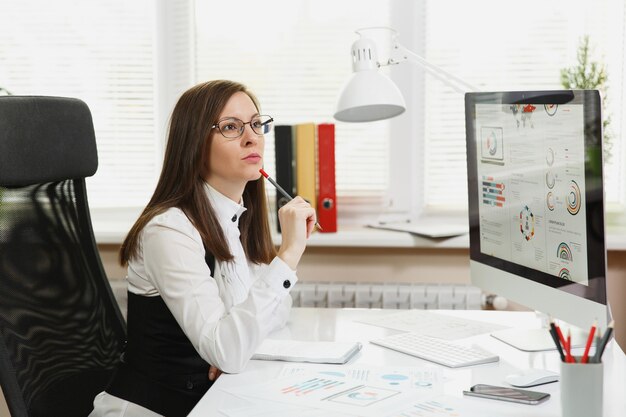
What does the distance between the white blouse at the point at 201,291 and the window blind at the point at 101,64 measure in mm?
1207

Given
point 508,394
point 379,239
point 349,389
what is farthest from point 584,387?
point 379,239

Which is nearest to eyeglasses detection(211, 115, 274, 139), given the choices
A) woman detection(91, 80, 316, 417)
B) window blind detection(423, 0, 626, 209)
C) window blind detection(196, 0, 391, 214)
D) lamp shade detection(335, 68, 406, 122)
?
woman detection(91, 80, 316, 417)

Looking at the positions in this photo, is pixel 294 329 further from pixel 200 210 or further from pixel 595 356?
pixel 595 356

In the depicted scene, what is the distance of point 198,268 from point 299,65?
132 cm

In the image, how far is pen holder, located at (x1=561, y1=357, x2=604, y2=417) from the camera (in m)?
1.01

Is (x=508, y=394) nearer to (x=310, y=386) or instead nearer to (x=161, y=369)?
(x=310, y=386)

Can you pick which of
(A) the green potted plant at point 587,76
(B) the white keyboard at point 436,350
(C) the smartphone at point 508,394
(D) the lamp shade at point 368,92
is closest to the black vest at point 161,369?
(B) the white keyboard at point 436,350

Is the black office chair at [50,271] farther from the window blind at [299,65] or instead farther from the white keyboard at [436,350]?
the window blind at [299,65]

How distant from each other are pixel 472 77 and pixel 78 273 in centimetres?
149

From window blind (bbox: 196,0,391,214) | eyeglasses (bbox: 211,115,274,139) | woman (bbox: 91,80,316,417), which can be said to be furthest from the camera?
window blind (bbox: 196,0,391,214)

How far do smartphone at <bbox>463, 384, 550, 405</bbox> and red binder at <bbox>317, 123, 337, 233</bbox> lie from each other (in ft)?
4.13

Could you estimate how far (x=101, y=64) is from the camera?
271 cm

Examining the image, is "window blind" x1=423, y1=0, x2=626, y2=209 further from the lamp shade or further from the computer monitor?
the computer monitor

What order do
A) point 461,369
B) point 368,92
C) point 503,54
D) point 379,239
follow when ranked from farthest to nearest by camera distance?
point 503,54, point 379,239, point 368,92, point 461,369
